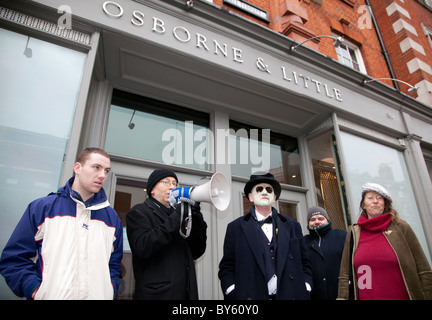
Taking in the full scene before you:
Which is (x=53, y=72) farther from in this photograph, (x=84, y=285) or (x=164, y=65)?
(x=84, y=285)

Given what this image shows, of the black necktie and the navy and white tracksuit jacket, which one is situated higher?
the black necktie

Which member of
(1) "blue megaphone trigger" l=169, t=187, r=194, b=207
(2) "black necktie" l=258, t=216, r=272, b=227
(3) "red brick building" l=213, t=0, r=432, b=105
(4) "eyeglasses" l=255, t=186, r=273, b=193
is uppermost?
(3) "red brick building" l=213, t=0, r=432, b=105

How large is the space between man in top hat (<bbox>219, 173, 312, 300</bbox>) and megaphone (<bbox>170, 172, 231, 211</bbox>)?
51cm

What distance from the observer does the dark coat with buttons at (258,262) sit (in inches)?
95.6

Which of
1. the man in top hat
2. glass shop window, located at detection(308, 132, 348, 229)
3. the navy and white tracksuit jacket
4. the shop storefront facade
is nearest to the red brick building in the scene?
the shop storefront facade

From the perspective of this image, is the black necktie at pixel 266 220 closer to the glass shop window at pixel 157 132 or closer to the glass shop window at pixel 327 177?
the glass shop window at pixel 157 132

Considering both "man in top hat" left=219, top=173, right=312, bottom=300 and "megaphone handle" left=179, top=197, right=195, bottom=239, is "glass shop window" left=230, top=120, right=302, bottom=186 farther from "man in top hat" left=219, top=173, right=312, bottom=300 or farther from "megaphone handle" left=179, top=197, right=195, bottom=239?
"megaphone handle" left=179, top=197, right=195, bottom=239

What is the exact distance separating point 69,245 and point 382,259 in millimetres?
2636

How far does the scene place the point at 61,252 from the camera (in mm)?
1742

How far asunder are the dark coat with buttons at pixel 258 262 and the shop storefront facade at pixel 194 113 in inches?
55.2

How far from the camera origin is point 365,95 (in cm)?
591

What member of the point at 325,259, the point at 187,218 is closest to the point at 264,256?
the point at 187,218

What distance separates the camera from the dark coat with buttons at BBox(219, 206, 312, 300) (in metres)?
2.43
